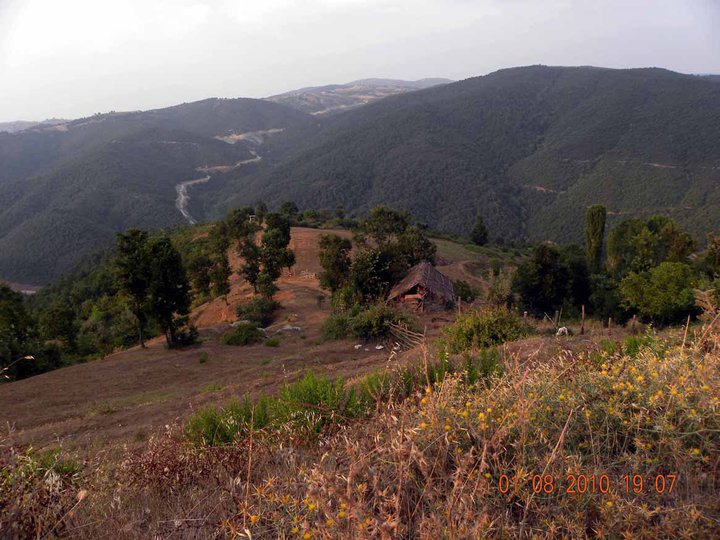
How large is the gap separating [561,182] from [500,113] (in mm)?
42626

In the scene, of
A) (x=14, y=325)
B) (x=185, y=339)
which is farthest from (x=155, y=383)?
(x=14, y=325)

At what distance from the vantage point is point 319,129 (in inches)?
6132

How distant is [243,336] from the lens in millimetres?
17750

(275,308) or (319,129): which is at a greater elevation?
(319,129)

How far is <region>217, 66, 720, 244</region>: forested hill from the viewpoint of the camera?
2633 inches

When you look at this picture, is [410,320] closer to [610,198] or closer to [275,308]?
[275,308]

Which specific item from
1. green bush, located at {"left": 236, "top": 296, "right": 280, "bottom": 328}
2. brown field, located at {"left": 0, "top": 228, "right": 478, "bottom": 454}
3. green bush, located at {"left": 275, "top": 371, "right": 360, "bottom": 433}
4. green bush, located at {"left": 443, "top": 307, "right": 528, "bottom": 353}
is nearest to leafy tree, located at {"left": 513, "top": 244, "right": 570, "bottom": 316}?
brown field, located at {"left": 0, "top": 228, "right": 478, "bottom": 454}

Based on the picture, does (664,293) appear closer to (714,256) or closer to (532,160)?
(714,256)

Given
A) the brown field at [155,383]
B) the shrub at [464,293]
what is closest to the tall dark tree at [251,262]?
the brown field at [155,383]

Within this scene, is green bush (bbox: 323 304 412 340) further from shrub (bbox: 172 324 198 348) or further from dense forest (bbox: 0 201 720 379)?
shrub (bbox: 172 324 198 348)

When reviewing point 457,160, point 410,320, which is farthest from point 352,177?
point 410,320

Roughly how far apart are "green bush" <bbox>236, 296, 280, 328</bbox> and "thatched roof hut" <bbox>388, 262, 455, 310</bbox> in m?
5.73

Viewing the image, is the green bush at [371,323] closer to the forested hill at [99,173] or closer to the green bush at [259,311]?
the green bush at [259,311]
